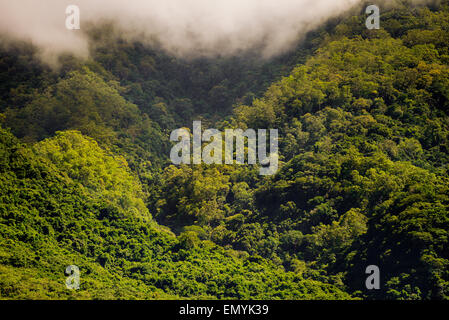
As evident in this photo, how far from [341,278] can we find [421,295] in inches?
A: 223

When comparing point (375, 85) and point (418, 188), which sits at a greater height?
point (375, 85)

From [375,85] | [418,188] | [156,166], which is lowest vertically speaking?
[418,188]

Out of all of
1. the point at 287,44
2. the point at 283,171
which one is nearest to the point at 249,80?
the point at 287,44

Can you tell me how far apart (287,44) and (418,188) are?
125 feet

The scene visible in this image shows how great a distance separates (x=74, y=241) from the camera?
3728 centimetres

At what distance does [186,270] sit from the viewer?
38031 mm

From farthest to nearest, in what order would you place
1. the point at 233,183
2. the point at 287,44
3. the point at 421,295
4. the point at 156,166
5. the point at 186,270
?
the point at 287,44 < the point at 156,166 < the point at 233,183 < the point at 186,270 < the point at 421,295

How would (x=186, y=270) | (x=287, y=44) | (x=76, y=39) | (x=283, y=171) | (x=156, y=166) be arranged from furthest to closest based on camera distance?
(x=287, y=44)
(x=76, y=39)
(x=156, y=166)
(x=283, y=171)
(x=186, y=270)

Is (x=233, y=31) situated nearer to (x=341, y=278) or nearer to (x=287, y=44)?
(x=287, y=44)

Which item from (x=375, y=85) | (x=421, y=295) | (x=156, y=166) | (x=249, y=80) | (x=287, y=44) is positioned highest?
(x=287, y=44)

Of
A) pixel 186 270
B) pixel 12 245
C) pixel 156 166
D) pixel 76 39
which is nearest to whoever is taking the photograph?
pixel 12 245

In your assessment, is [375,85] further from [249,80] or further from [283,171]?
[249,80]

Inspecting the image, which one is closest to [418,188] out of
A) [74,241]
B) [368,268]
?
[368,268]

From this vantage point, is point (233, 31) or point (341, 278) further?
point (233, 31)
